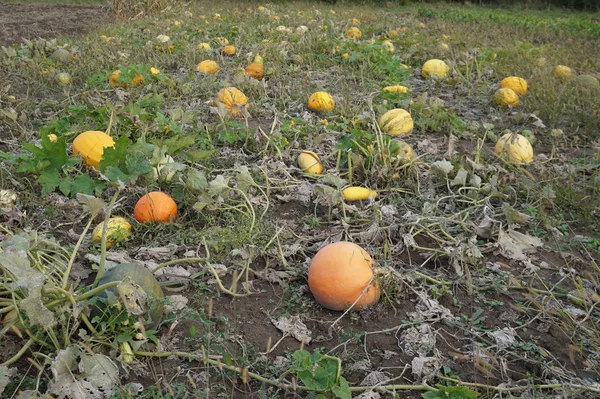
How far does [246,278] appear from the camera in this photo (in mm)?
2533

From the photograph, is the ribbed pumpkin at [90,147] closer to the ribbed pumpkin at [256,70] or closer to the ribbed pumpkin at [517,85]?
the ribbed pumpkin at [256,70]

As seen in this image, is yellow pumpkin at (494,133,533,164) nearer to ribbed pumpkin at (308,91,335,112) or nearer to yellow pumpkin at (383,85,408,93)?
yellow pumpkin at (383,85,408,93)

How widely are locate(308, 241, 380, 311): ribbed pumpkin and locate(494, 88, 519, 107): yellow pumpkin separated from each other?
3.24 metres

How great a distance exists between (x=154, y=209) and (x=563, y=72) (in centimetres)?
475

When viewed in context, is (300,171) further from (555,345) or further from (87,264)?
(555,345)

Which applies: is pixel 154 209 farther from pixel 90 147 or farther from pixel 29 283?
pixel 29 283

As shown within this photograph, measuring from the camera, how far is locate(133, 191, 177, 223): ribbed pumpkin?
307 centimetres

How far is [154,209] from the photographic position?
3.07 meters

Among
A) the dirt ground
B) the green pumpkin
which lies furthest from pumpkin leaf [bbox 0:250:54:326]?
the dirt ground

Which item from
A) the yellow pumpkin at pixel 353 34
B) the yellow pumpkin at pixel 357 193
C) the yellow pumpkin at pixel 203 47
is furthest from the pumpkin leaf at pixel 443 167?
the yellow pumpkin at pixel 353 34

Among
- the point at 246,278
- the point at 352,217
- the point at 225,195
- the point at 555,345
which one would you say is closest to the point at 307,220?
the point at 352,217

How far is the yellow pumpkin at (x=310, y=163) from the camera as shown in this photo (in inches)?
147

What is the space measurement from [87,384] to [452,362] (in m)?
1.33

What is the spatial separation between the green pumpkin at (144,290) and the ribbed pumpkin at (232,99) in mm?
2047
